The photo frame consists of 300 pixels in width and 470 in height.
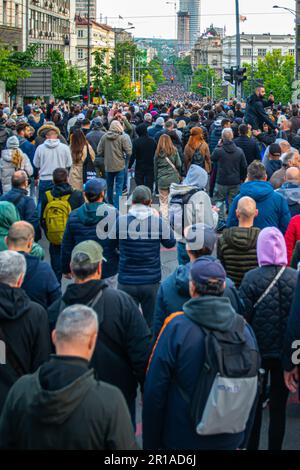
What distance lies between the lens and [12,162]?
1377cm

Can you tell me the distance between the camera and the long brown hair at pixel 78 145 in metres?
13.7

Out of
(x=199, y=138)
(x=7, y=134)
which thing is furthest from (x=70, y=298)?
(x=7, y=134)

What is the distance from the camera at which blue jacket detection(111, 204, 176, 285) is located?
7700mm

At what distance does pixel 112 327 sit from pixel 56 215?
4.41 meters

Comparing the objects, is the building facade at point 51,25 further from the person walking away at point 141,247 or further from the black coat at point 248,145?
the person walking away at point 141,247

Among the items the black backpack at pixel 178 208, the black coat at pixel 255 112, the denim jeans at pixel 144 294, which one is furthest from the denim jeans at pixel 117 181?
the denim jeans at pixel 144 294

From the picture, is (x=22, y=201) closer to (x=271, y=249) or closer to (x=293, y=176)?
(x=293, y=176)

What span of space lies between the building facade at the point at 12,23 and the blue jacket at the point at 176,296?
6250cm

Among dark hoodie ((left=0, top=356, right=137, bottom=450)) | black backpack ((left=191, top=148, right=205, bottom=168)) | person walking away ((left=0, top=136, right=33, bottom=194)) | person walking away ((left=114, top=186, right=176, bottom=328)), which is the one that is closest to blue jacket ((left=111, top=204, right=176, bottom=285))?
person walking away ((left=114, top=186, right=176, bottom=328))

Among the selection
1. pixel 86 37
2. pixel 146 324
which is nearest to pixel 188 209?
pixel 146 324

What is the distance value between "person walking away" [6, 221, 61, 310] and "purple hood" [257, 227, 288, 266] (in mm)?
1565

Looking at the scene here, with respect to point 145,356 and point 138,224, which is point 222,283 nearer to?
point 145,356

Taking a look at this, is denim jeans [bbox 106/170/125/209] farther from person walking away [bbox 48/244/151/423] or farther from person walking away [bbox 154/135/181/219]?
person walking away [bbox 48/244/151/423]
